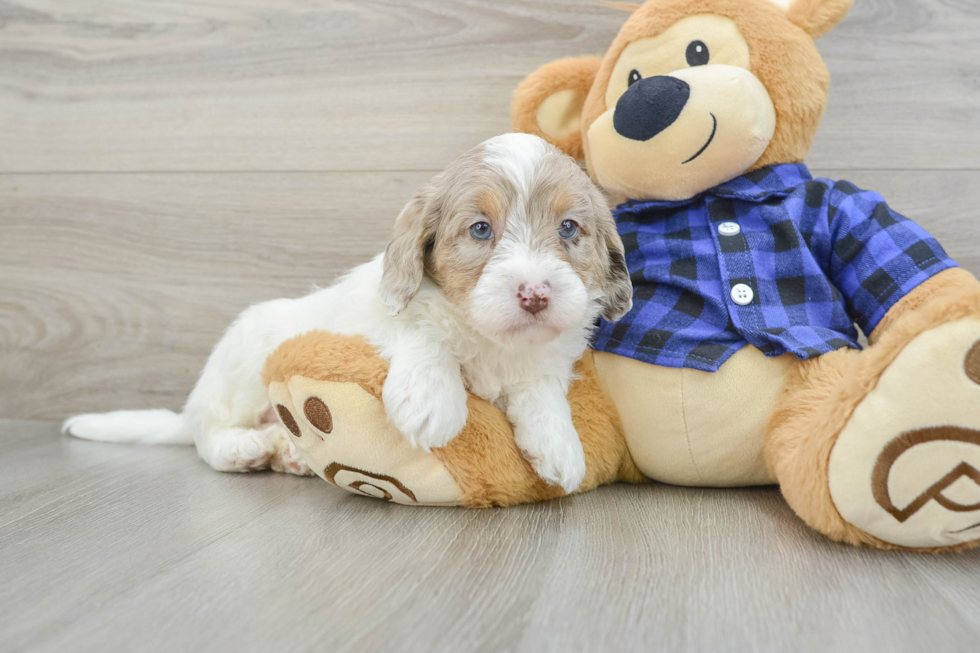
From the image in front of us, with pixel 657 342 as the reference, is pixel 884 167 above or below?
above

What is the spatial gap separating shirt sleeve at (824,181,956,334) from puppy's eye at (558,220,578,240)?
0.55 m

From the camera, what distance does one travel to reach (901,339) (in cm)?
103

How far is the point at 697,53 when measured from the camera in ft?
4.70

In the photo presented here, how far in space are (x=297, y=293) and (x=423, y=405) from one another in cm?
110

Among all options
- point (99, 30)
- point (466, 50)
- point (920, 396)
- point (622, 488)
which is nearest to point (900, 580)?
point (920, 396)

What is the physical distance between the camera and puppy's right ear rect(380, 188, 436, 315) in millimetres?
1255

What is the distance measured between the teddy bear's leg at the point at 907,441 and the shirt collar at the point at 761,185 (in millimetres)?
465

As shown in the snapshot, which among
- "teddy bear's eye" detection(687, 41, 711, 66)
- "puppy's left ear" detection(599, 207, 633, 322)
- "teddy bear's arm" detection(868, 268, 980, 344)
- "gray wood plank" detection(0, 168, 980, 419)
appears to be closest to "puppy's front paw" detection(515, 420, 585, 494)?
"puppy's left ear" detection(599, 207, 633, 322)

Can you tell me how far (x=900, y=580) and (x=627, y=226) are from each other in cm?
88

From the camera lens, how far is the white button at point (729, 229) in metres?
1.42

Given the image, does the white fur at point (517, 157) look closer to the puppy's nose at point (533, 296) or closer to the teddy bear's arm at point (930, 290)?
the puppy's nose at point (533, 296)

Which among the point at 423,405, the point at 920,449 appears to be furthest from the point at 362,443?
the point at 920,449

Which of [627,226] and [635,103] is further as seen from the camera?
[627,226]

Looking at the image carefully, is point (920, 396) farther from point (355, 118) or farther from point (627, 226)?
point (355, 118)
